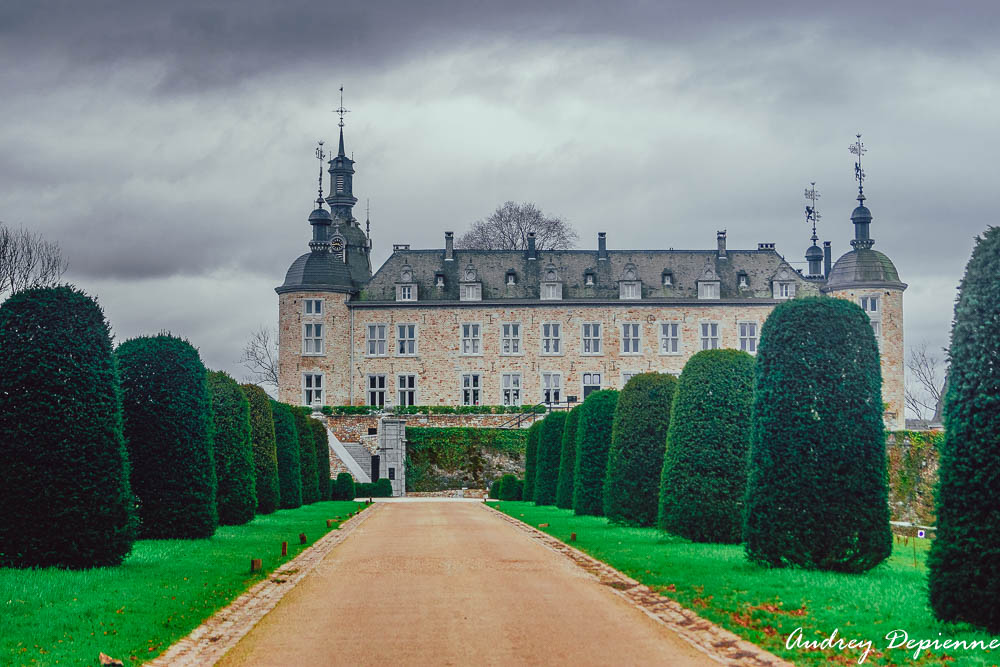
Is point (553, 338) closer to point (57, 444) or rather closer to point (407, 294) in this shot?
point (407, 294)

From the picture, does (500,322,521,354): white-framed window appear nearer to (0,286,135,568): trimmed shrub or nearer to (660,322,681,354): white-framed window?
(660,322,681,354): white-framed window

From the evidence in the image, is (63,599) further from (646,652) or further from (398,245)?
(398,245)

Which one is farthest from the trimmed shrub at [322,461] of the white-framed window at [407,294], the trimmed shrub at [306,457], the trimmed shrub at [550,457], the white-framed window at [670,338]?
the white-framed window at [670,338]

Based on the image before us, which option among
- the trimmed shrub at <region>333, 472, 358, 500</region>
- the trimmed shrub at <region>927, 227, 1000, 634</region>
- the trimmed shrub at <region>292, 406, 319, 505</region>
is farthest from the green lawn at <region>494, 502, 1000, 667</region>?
the trimmed shrub at <region>333, 472, 358, 500</region>

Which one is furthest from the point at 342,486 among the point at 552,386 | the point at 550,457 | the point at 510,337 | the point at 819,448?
the point at 819,448

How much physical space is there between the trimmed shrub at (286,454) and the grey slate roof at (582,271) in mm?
30026

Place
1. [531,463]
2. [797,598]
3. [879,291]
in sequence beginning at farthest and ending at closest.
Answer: [879,291] → [531,463] → [797,598]

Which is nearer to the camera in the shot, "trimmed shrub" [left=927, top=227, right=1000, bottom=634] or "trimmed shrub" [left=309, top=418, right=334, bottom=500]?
"trimmed shrub" [left=927, top=227, right=1000, bottom=634]

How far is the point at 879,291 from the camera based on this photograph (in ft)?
189

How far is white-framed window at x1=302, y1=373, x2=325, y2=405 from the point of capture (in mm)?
58812

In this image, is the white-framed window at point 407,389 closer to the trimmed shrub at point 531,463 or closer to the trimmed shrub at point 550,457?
the trimmed shrub at point 531,463

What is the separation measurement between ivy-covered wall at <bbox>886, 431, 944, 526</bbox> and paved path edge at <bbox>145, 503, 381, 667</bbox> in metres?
21.5

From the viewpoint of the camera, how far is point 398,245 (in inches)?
2464
